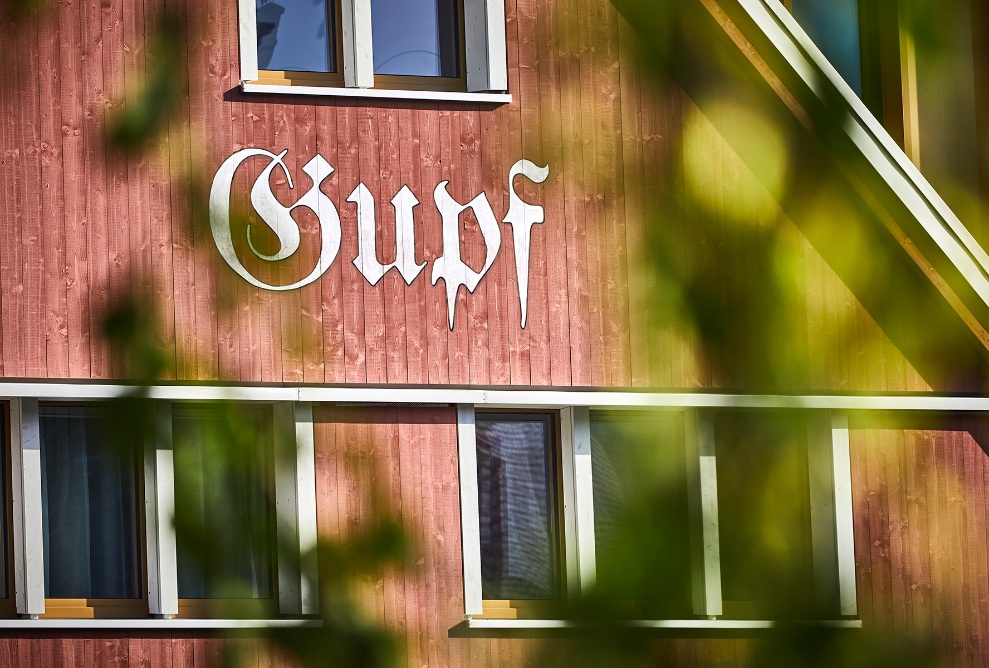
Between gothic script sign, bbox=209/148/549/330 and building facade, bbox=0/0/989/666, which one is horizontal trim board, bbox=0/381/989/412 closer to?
building facade, bbox=0/0/989/666

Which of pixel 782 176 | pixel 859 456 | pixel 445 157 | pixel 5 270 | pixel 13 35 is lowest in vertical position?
pixel 859 456

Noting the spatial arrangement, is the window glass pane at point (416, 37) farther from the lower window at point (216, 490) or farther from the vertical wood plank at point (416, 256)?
the lower window at point (216, 490)

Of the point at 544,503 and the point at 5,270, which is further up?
the point at 5,270

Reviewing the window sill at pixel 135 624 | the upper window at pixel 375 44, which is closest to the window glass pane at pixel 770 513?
the window sill at pixel 135 624

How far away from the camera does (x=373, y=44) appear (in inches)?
300

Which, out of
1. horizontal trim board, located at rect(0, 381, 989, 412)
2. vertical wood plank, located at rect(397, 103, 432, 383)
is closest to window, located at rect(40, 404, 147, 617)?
horizontal trim board, located at rect(0, 381, 989, 412)

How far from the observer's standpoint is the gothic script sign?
7.20m

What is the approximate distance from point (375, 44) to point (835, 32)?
3.05 m

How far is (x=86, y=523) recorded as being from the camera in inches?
280

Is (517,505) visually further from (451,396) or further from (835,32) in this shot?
(835,32)

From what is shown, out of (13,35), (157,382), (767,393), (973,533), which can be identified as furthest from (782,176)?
(973,533)

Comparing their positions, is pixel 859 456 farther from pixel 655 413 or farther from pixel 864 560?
pixel 655 413

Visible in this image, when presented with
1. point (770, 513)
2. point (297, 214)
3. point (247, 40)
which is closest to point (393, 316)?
point (297, 214)

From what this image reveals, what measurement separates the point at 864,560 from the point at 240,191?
397 cm
